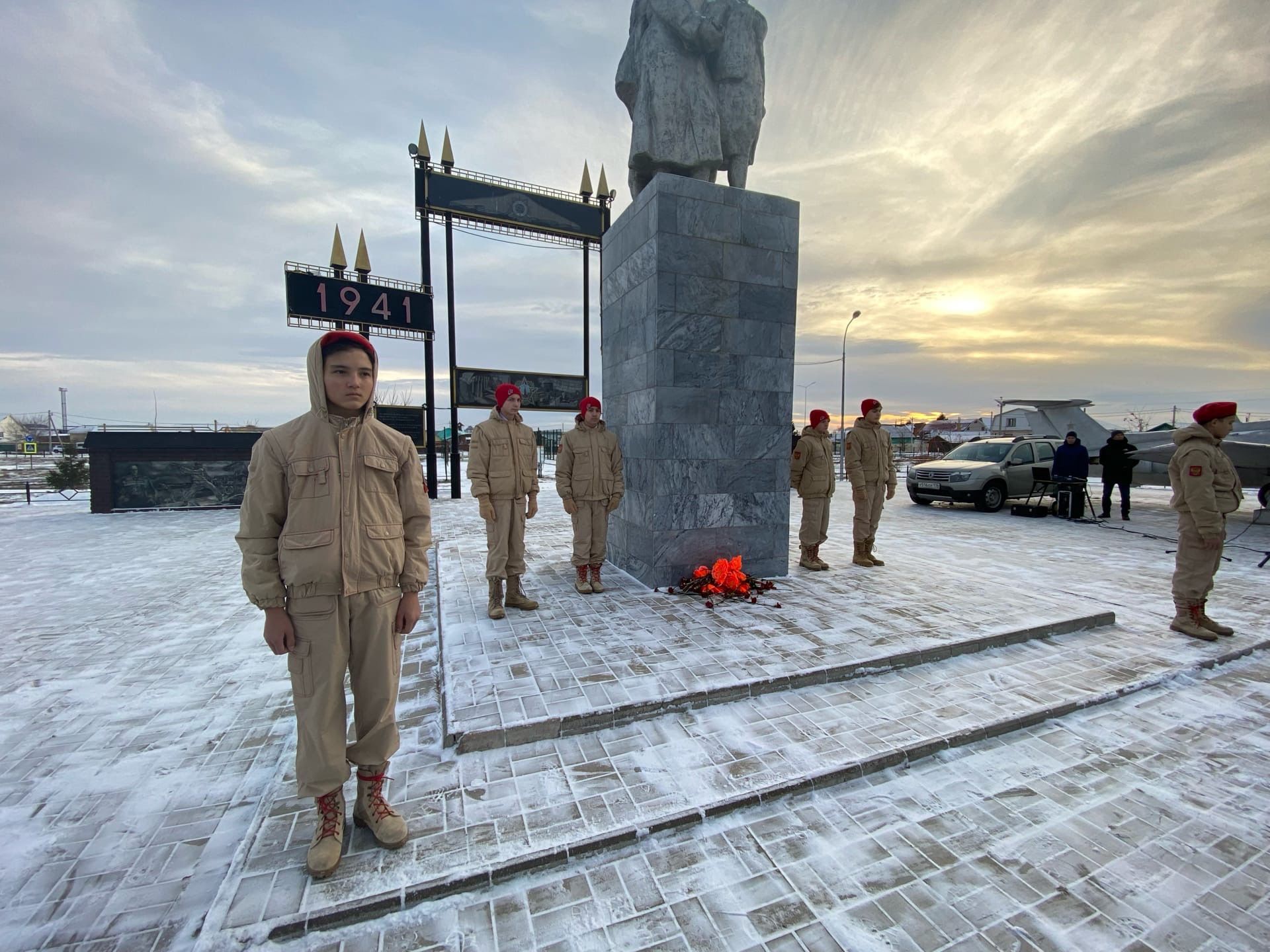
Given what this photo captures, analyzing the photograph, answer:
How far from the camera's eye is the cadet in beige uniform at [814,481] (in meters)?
5.91

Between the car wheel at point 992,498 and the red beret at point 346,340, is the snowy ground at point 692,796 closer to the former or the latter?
the red beret at point 346,340

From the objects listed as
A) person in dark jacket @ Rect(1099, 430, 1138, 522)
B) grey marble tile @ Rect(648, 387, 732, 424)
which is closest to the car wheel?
person in dark jacket @ Rect(1099, 430, 1138, 522)

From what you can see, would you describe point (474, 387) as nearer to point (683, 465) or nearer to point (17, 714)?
point (683, 465)

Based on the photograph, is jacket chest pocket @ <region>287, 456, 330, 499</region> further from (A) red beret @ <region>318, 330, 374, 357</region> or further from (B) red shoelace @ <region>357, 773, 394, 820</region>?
(B) red shoelace @ <region>357, 773, 394, 820</region>

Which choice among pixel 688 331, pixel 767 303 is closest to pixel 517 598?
pixel 688 331

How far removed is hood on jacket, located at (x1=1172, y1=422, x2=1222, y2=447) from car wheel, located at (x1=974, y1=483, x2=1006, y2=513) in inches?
314

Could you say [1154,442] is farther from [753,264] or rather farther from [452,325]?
[452,325]

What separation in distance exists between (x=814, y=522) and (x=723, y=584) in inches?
68.5

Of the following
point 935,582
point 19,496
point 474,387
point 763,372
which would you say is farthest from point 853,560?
point 19,496

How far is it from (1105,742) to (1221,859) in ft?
2.69

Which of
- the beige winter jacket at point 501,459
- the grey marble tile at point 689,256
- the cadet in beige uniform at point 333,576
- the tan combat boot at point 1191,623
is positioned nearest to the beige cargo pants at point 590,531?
the beige winter jacket at point 501,459

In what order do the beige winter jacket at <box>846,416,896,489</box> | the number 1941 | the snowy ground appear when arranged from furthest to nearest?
the number 1941 < the beige winter jacket at <box>846,416,896,489</box> < the snowy ground

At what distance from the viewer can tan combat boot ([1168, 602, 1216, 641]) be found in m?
4.15

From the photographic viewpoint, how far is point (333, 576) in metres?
1.95
